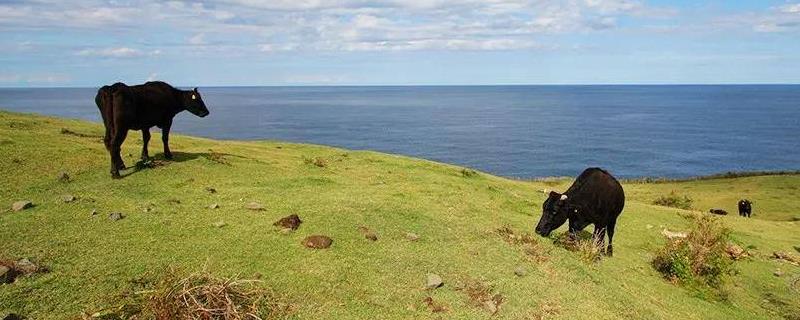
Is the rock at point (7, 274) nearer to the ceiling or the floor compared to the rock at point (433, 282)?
nearer to the ceiling

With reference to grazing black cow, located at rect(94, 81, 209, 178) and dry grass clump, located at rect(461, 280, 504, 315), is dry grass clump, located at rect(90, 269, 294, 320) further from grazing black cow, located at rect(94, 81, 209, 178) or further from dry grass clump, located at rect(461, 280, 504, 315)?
grazing black cow, located at rect(94, 81, 209, 178)

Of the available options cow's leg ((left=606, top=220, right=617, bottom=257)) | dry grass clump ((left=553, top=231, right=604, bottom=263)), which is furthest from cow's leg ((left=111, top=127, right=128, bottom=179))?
cow's leg ((left=606, top=220, right=617, bottom=257))

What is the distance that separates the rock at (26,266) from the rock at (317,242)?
15.5 feet

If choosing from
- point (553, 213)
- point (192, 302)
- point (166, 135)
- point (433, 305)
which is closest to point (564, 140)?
point (553, 213)

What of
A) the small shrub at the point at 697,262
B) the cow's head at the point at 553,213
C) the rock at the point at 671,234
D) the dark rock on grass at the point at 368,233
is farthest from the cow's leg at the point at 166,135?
the rock at the point at 671,234

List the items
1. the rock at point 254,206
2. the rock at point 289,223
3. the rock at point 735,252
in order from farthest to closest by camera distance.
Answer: the rock at point 735,252 < the rock at point 254,206 < the rock at point 289,223

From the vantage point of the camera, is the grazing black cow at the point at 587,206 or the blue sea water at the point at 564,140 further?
the blue sea water at the point at 564,140

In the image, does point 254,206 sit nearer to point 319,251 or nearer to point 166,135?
point 319,251

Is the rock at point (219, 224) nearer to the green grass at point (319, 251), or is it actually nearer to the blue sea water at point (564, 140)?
the green grass at point (319, 251)

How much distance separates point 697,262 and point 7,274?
1579cm

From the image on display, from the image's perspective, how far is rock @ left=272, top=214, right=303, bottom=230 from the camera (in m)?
12.8

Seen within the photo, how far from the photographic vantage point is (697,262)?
15.6 metres

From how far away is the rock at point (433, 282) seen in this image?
10.9 meters

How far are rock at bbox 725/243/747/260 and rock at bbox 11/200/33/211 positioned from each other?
784 inches
